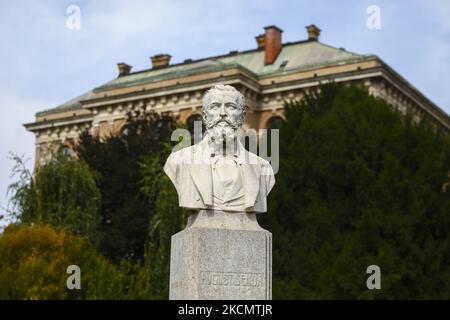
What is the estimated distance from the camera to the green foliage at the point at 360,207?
3422 centimetres

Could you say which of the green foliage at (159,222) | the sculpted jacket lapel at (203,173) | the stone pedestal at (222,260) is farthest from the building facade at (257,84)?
the stone pedestal at (222,260)

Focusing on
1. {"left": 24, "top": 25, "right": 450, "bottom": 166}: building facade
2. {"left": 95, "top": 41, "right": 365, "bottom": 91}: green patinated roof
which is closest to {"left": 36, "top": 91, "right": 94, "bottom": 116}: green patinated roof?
{"left": 24, "top": 25, "right": 450, "bottom": 166}: building facade

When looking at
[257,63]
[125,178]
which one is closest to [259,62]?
[257,63]

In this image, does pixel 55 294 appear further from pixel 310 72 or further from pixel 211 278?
pixel 310 72

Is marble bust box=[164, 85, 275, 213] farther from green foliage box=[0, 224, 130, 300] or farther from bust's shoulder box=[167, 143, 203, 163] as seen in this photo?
green foliage box=[0, 224, 130, 300]

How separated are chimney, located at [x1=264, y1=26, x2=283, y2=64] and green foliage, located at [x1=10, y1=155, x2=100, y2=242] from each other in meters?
26.3

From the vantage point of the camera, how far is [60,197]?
40406mm

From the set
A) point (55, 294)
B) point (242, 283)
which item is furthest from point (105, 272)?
point (242, 283)

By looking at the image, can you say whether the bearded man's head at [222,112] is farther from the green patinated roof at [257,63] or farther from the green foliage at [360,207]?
the green patinated roof at [257,63]

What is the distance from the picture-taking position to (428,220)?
1393 inches

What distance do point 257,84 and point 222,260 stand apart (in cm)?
4984

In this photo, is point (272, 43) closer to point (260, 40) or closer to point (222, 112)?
point (260, 40)

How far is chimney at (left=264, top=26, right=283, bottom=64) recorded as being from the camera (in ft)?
216

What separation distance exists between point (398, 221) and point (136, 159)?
1499 centimetres
